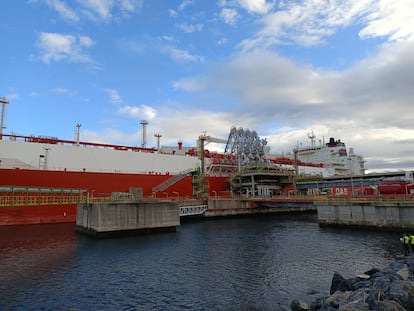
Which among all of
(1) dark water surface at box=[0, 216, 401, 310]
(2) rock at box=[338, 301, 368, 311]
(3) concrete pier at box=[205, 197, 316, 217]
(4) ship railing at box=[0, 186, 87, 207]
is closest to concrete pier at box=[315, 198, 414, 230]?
(1) dark water surface at box=[0, 216, 401, 310]

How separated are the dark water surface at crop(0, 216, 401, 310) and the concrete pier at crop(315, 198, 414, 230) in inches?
103

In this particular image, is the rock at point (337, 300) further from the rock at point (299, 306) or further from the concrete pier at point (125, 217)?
the concrete pier at point (125, 217)

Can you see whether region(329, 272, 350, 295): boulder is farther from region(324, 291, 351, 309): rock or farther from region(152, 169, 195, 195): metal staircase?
region(152, 169, 195, 195): metal staircase

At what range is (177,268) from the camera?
17578mm

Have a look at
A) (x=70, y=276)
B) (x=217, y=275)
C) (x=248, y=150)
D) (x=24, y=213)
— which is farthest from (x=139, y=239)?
(x=248, y=150)

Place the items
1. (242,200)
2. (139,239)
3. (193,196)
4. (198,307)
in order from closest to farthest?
(198,307)
(139,239)
(193,196)
(242,200)

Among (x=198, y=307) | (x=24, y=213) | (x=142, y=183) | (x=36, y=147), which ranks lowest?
(x=198, y=307)

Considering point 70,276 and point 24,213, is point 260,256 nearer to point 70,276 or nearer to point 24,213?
point 70,276

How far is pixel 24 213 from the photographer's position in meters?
33.9

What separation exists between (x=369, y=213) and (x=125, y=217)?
26.6 metres

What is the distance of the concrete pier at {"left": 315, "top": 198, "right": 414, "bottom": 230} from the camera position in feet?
94.8

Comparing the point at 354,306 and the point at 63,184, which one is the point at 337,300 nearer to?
the point at 354,306

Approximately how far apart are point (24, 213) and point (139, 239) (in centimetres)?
1667

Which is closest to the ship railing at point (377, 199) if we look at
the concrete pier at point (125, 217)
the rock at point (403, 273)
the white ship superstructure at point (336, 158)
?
the concrete pier at point (125, 217)
